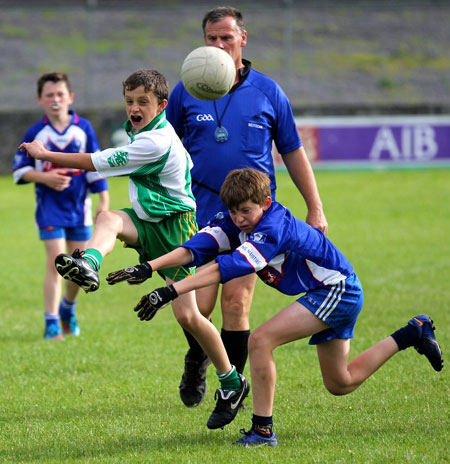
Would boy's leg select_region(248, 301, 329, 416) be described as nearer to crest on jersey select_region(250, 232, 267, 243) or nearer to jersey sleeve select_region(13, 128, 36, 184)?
crest on jersey select_region(250, 232, 267, 243)

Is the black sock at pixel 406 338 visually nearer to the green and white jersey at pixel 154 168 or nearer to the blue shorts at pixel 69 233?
the green and white jersey at pixel 154 168

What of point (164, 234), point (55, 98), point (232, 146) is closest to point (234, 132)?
point (232, 146)

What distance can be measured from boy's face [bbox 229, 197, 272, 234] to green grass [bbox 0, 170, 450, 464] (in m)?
1.22

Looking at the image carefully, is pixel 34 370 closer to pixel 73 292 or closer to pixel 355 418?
pixel 73 292

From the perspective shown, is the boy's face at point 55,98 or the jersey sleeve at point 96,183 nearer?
the boy's face at point 55,98

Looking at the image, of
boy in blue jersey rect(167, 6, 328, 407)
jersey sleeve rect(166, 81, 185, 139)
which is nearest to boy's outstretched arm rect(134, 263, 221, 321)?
boy in blue jersey rect(167, 6, 328, 407)

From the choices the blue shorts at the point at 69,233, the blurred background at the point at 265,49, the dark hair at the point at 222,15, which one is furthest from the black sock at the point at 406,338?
the blurred background at the point at 265,49

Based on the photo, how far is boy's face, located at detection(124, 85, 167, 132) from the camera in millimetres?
5379

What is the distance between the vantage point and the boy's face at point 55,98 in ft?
27.0

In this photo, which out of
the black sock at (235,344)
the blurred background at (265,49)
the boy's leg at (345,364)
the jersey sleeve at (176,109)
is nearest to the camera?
the boy's leg at (345,364)

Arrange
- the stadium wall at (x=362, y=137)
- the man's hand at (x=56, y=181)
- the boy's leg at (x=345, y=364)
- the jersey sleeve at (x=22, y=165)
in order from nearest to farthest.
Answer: the boy's leg at (x=345, y=364)
the man's hand at (x=56, y=181)
the jersey sleeve at (x=22, y=165)
the stadium wall at (x=362, y=137)

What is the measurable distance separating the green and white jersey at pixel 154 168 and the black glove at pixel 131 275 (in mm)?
943

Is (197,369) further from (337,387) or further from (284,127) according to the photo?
(284,127)

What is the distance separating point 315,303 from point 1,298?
5.95m
